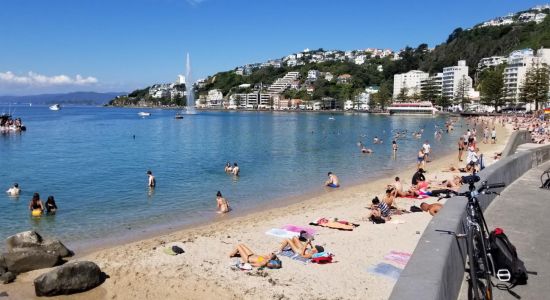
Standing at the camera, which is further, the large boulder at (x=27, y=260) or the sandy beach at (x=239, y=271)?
the large boulder at (x=27, y=260)

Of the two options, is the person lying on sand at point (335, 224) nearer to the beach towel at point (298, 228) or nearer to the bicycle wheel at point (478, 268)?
the beach towel at point (298, 228)

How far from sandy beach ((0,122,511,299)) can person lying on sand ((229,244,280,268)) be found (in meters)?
0.19

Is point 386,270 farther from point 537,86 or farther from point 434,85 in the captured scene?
point 434,85

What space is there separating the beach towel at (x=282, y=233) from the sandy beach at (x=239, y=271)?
22cm

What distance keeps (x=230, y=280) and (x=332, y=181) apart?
15.0 metres

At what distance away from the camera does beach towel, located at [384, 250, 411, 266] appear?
10134 mm

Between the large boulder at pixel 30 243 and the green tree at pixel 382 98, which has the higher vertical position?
the green tree at pixel 382 98

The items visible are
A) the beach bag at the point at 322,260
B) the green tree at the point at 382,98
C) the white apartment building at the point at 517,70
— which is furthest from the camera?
the green tree at the point at 382,98

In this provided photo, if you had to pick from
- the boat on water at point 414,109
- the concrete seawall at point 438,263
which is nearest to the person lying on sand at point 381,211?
the concrete seawall at point 438,263

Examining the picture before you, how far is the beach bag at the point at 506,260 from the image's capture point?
5.49 meters

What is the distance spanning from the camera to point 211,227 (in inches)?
603

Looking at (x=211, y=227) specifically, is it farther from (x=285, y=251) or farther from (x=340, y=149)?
(x=340, y=149)

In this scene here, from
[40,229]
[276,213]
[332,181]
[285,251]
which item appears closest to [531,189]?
[285,251]

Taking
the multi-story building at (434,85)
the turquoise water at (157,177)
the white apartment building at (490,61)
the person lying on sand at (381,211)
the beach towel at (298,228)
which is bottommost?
the turquoise water at (157,177)
